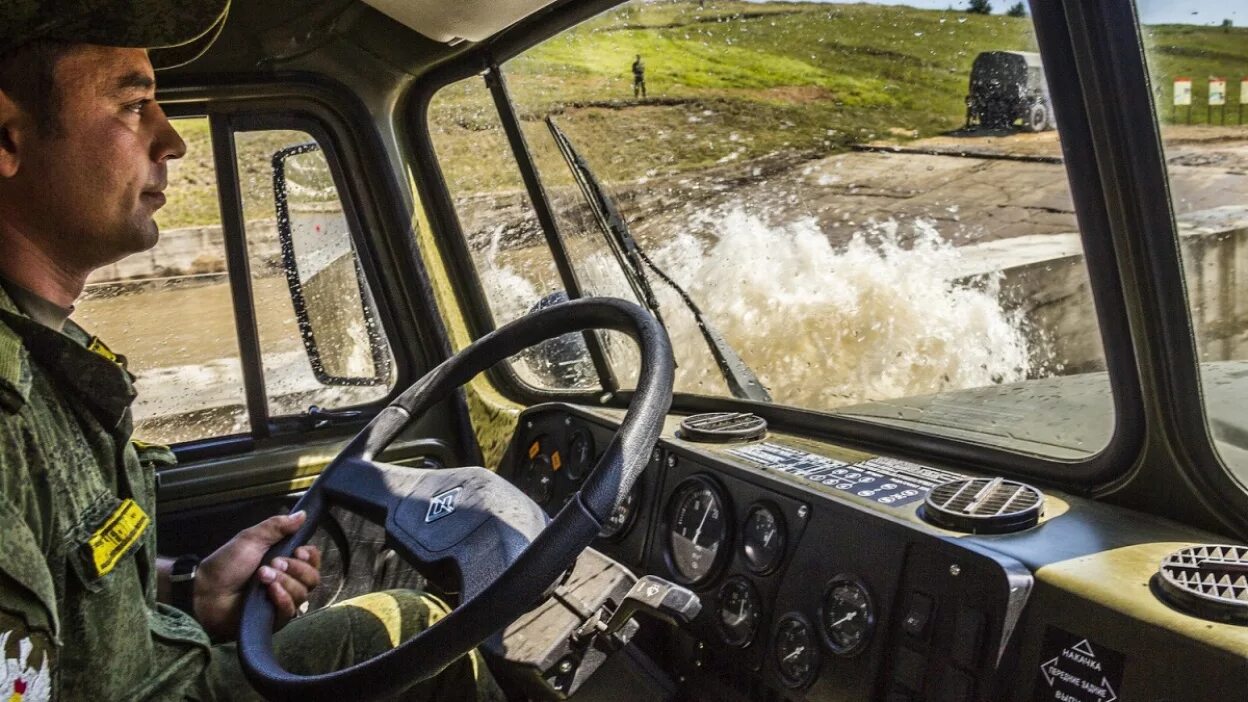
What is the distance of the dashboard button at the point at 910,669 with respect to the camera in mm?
1425

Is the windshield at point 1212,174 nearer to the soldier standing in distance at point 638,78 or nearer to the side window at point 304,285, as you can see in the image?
the soldier standing in distance at point 638,78

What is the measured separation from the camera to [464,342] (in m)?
3.03

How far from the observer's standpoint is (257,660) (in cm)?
140


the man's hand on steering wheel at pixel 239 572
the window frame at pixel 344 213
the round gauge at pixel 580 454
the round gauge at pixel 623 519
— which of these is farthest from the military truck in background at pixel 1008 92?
the window frame at pixel 344 213

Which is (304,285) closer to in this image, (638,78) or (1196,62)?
(638,78)

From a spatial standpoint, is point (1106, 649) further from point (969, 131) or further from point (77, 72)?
point (77, 72)

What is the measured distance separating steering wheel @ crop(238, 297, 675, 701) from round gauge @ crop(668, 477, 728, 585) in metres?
0.42

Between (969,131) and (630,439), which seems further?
(969,131)

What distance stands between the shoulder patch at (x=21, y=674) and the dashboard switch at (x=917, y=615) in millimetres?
1141

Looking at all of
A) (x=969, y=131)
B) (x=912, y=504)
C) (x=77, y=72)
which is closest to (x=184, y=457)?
(x=77, y=72)

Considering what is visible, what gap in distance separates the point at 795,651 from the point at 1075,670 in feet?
1.56

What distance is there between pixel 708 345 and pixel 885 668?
37.2 inches

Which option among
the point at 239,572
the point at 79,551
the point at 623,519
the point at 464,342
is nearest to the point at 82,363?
the point at 79,551

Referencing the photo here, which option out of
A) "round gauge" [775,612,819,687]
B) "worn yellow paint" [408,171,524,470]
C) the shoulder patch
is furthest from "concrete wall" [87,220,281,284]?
"round gauge" [775,612,819,687]
